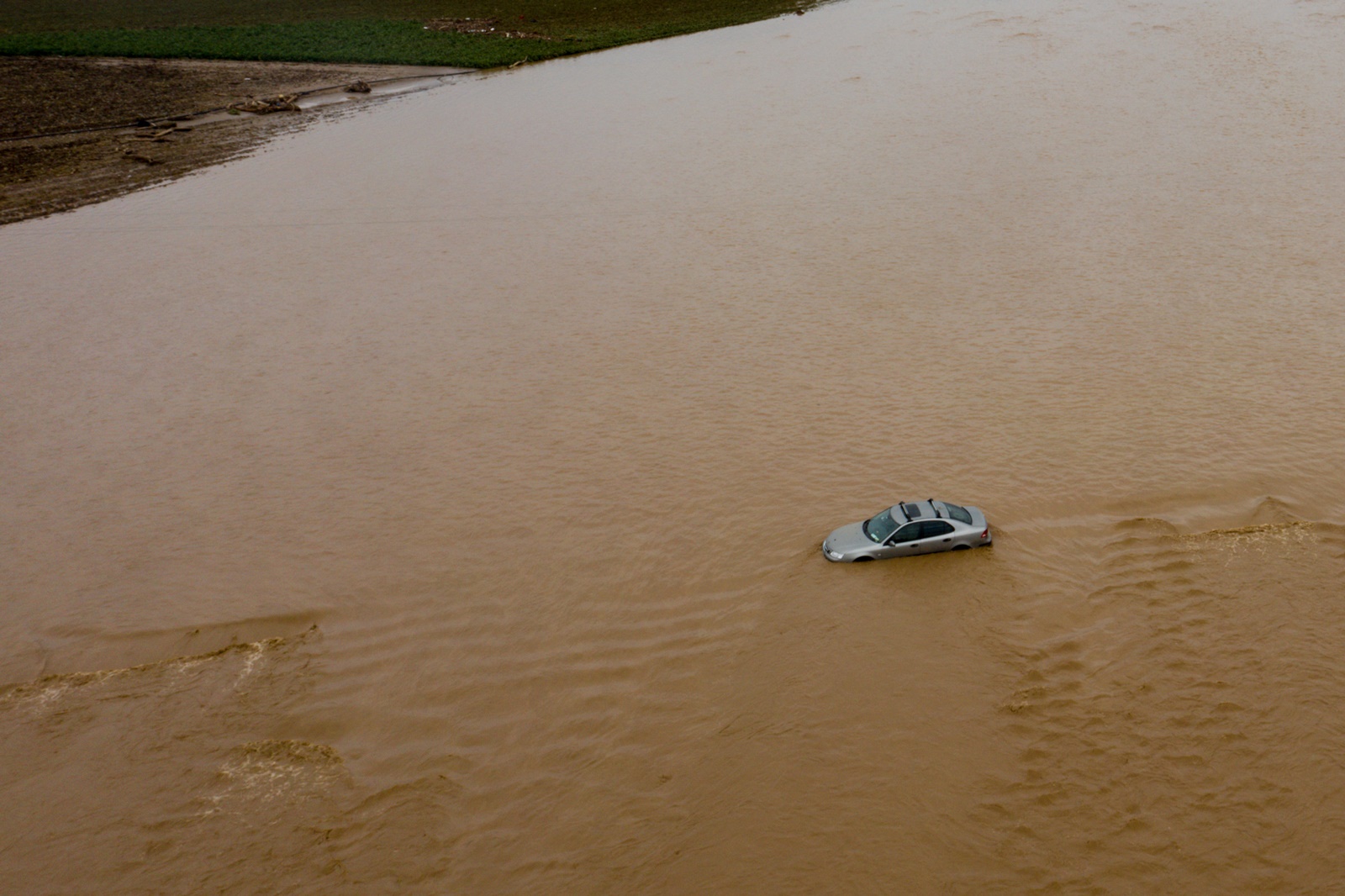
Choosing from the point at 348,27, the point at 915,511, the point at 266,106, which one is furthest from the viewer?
the point at 348,27

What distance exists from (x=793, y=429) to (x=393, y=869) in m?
13.6

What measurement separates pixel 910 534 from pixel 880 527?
62 cm

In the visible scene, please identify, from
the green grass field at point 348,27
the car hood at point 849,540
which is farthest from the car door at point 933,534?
the green grass field at point 348,27

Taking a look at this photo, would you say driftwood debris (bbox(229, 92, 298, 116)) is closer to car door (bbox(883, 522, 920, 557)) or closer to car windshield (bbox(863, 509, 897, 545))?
car windshield (bbox(863, 509, 897, 545))

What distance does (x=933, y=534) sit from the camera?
17109 millimetres

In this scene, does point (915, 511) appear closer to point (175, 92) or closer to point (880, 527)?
point (880, 527)

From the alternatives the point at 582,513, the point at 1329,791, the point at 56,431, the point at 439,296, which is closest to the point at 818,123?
the point at 439,296

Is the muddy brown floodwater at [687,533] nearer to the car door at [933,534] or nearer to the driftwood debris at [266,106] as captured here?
the car door at [933,534]

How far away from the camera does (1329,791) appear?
→ 12719mm

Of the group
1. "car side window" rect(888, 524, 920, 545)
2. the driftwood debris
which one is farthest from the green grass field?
"car side window" rect(888, 524, 920, 545)

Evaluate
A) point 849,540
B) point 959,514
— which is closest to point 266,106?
point 849,540

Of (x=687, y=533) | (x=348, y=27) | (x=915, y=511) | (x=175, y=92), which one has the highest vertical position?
(x=348, y=27)

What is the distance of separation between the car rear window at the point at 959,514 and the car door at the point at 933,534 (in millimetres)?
338

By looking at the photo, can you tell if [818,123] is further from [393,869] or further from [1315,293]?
[393,869]
